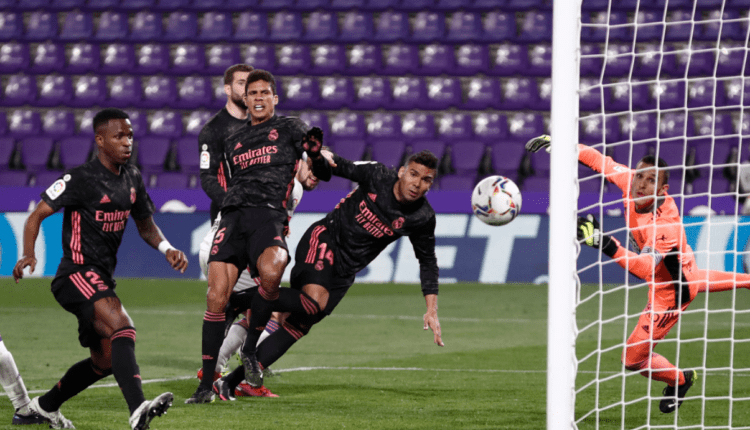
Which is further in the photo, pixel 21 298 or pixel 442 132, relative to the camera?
pixel 442 132

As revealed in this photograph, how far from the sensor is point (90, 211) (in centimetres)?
460

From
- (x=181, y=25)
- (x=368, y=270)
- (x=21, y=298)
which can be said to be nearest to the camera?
(x=21, y=298)

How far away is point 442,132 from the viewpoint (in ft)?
51.3

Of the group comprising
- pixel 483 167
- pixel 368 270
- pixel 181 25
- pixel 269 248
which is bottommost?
pixel 368 270

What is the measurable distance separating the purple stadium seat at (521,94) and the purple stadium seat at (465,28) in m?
1.23

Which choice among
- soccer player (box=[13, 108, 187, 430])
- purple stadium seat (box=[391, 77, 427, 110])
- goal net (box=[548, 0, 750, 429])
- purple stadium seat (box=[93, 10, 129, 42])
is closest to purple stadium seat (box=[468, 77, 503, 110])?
purple stadium seat (box=[391, 77, 427, 110])

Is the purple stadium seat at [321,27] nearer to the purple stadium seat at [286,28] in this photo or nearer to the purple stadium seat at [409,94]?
the purple stadium seat at [286,28]

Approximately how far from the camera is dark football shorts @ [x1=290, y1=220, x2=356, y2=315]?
580cm

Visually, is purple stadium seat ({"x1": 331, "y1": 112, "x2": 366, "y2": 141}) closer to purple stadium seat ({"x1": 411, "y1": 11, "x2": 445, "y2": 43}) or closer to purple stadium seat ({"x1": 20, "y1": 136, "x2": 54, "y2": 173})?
purple stadium seat ({"x1": 411, "y1": 11, "x2": 445, "y2": 43})

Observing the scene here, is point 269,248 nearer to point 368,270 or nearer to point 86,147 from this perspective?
point 368,270

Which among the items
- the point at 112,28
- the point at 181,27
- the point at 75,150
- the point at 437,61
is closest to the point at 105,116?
the point at 75,150

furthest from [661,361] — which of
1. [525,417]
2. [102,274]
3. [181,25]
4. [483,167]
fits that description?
[181,25]

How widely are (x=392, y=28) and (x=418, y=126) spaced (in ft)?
7.73

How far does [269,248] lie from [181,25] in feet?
43.6
